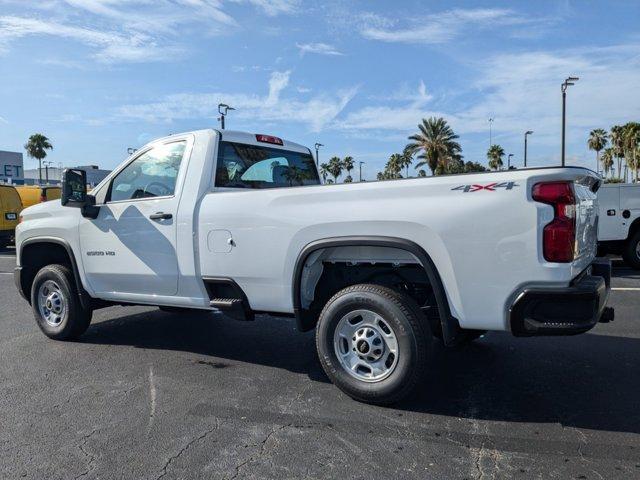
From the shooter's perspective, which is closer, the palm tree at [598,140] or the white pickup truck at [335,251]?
the white pickup truck at [335,251]

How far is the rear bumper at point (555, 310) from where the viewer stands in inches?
129

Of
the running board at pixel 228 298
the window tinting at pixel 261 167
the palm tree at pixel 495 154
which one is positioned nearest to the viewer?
the running board at pixel 228 298

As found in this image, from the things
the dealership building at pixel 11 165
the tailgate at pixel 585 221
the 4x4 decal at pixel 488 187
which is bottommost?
the tailgate at pixel 585 221

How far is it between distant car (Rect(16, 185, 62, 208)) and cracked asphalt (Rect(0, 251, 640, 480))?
42.1ft

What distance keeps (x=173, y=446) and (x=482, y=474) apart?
1811 millimetres

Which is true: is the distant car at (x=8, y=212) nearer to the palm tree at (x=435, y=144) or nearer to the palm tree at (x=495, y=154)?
the palm tree at (x=435, y=144)

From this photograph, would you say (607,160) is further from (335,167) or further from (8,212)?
(8,212)

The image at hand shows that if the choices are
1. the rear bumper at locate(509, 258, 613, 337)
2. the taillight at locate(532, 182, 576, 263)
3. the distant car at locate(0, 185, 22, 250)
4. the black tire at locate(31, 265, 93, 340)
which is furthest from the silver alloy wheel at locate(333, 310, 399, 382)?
the distant car at locate(0, 185, 22, 250)

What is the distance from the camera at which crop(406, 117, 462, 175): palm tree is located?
54969mm

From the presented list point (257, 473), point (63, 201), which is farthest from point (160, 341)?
point (257, 473)

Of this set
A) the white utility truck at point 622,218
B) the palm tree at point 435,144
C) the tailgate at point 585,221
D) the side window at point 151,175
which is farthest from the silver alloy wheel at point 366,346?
the palm tree at point 435,144

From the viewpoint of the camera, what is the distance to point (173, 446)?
333cm

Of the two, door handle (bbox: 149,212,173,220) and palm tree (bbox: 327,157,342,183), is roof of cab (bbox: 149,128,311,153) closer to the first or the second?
door handle (bbox: 149,212,173,220)

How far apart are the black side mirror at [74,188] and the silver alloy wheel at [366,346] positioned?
2.94 meters
